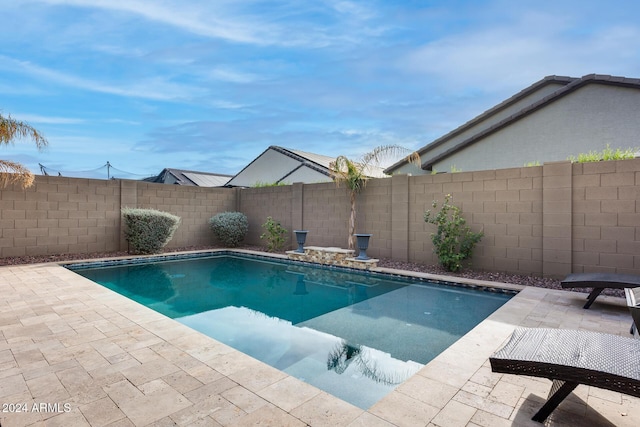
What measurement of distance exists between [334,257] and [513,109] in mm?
10034

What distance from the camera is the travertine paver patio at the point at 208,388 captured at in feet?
6.89

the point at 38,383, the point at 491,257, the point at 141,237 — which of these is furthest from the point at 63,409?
the point at 141,237

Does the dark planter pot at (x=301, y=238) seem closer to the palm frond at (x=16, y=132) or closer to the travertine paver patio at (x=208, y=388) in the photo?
the travertine paver patio at (x=208, y=388)

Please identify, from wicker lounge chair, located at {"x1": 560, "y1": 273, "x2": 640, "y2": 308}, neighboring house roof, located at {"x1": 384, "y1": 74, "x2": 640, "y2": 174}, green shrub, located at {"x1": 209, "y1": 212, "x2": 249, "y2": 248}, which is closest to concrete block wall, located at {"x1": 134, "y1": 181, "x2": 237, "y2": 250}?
green shrub, located at {"x1": 209, "y1": 212, "x2": 249, "y2": 248}

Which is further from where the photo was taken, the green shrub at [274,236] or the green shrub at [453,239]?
the green shrub at [274,236]

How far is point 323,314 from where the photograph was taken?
16.4ft

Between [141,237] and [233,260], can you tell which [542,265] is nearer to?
[233,260]

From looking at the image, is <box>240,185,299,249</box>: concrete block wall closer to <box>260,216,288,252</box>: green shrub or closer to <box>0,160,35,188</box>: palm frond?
<box>260,216,288,252</box>: green shrub

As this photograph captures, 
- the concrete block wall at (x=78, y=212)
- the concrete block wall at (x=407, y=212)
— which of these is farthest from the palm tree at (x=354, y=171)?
the concrete block wall at (x=78, y=212)

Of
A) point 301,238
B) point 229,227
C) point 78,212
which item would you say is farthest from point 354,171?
point 78,212

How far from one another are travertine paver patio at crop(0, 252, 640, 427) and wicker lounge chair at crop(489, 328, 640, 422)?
0.31 metres

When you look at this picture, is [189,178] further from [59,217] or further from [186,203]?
[59,217]

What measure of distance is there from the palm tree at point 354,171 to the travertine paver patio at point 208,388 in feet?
18.2

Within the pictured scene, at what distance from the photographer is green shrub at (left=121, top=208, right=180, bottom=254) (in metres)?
9.86
